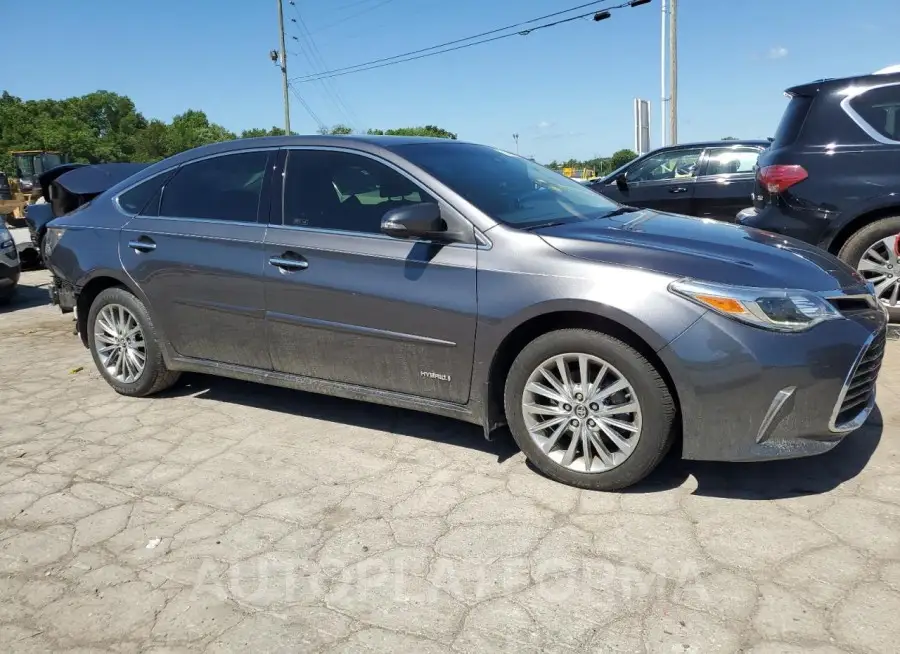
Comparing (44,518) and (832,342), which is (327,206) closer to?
(44,518)

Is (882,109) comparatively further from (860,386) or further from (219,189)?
(219,189)

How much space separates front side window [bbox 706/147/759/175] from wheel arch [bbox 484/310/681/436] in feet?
22.0

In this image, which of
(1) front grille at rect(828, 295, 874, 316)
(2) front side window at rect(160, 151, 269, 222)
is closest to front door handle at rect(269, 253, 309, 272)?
(2) front side window at rect(160, 151, 269, 222)

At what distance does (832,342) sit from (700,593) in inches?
46.3

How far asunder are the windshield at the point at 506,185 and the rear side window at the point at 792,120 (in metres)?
2.28

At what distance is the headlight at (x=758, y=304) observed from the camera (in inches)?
113

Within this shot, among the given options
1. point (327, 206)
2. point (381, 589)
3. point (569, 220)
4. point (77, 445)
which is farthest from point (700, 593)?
point (77, 445)

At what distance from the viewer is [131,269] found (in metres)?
4.56

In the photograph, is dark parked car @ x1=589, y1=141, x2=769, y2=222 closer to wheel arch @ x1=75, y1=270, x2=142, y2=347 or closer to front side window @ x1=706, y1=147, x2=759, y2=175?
front side window @ x1=706, y1=147, x2=759, y2=175

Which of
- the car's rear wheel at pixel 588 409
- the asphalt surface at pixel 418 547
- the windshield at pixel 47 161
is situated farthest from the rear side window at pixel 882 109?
A: the windshield at pixel 47 161

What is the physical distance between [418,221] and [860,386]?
206 cm

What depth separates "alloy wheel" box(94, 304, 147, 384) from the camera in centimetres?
472

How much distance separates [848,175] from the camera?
5.46 meters

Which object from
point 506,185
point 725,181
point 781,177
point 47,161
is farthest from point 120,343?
point 47,161
